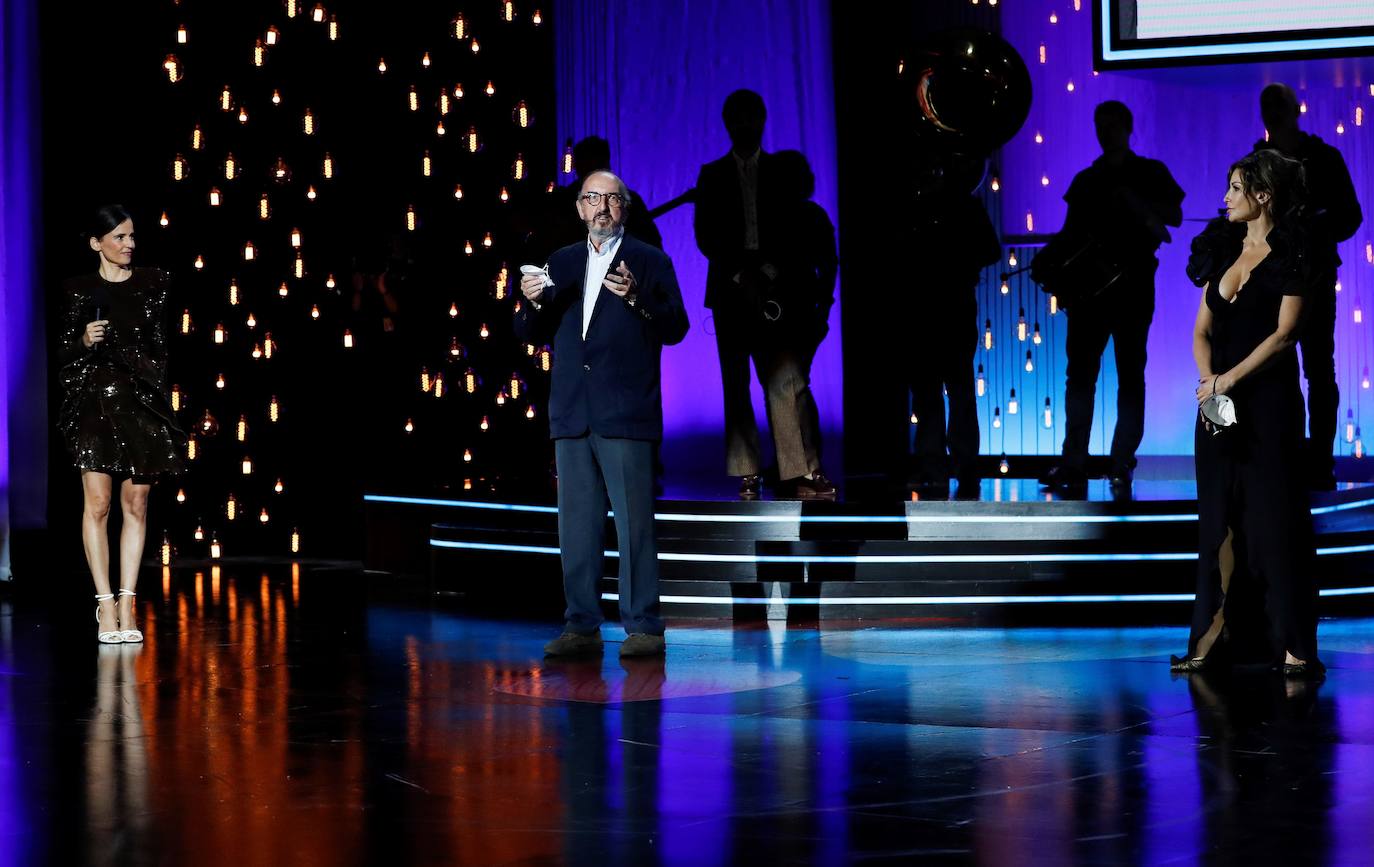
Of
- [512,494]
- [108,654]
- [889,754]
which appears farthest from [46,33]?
[889,754]

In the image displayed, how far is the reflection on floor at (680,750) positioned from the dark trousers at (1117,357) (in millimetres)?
1749

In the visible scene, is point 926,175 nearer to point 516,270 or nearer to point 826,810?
point 516,270

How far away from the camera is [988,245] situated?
27.6 ft

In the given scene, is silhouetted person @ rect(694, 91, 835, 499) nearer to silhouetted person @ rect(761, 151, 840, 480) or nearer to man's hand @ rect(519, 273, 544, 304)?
silhouetted person @ rect(761, 151, 840, 480)

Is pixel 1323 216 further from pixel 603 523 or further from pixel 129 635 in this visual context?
pixel 129 635

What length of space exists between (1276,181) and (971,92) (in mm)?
3244

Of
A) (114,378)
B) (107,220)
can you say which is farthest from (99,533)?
(107,220)

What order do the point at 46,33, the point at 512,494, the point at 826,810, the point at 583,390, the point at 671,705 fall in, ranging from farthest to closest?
1. the point at 46,33
2. the point at 512,494
3. the point at 583,390
4. the point at 671,705
5. the point at 826,810

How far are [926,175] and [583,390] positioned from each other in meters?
2.83

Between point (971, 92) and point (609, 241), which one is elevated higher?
point (971, 92)

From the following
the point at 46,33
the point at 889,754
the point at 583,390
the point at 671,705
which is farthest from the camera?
the point at 46,33

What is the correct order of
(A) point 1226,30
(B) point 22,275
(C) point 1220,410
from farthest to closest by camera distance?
1. (A) point 1226,30
2. (B) point 22,275
3. (C) point 1220,410

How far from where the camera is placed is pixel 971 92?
8.79m

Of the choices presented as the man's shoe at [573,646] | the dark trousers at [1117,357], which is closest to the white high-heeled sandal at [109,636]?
the man's shoe at [573,646]
